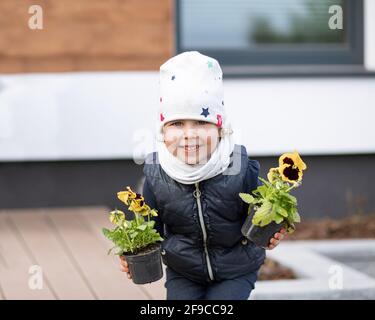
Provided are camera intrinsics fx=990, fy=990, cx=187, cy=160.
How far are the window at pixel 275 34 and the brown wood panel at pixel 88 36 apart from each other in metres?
0.32

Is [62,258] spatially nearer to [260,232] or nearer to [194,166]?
[194,166]

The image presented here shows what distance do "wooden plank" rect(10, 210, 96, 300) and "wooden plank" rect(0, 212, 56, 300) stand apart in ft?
0.18

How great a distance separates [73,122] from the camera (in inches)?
309

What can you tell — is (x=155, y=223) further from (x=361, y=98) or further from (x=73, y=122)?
(x=361, y=98)

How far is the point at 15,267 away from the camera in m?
6.11

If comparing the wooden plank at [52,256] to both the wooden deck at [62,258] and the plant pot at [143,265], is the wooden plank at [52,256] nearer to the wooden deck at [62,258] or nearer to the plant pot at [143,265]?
the wooden deck at [62,258]

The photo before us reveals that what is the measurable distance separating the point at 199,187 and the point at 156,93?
4.00m

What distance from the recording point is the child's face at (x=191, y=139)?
3.85 meters

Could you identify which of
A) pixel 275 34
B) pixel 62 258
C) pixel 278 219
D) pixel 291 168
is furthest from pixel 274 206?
pixel 275 34

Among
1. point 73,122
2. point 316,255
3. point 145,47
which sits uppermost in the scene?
point 145,47

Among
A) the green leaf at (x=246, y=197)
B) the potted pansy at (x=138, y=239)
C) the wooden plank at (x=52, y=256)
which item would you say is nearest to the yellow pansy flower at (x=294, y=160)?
the green leaf at (x=246, y=197)

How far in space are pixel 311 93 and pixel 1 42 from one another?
99.3 inches
